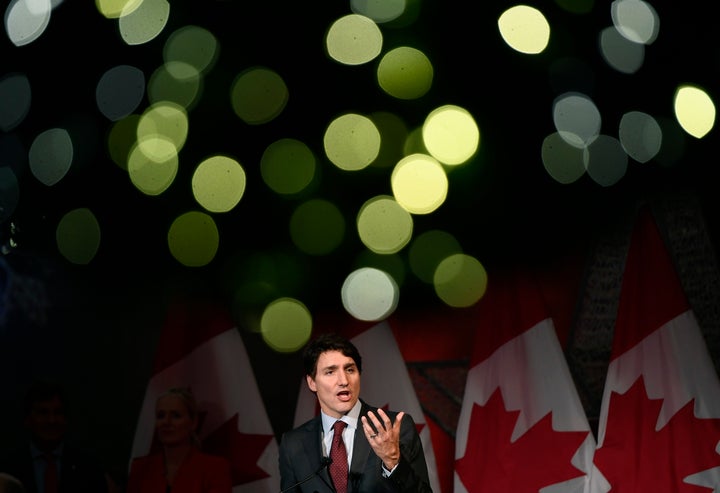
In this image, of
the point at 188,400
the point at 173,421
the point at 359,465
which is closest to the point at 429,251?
the point at 188,400

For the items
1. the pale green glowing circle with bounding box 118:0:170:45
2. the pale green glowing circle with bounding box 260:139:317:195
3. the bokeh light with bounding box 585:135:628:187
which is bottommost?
the bokeh light with bounding box 585:135:628:187

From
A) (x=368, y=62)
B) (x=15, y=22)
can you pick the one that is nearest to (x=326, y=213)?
(x=368, y=62)

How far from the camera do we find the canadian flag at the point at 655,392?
366cm

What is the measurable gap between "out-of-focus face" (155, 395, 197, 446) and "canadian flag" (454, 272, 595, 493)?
1.24 meters

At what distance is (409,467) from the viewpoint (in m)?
2.34

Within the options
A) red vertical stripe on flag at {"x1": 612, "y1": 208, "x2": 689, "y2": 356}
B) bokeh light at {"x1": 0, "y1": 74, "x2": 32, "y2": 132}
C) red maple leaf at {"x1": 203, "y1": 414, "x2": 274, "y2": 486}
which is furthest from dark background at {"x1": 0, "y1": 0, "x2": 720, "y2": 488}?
red maple leaf at {"x1": 203, "y1": 414, "x2": 274, "y2": 486}

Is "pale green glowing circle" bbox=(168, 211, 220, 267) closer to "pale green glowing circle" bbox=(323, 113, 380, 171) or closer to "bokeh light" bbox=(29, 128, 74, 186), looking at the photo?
"bokeh light" bbox=(29, 128, 74, 186)

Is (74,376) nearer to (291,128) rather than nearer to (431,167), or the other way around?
(291,128)

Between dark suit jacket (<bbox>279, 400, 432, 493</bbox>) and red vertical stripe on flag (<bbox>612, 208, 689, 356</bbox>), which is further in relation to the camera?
red vertical stripe on flag (<bbox>612, 208, 689, 356</bbox>)

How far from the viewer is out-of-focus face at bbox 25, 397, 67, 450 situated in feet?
13.0

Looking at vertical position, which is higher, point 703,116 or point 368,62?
point 368,62

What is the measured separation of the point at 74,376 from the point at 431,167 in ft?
7.04

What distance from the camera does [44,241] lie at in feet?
15.4

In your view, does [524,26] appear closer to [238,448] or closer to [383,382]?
[383,382]
